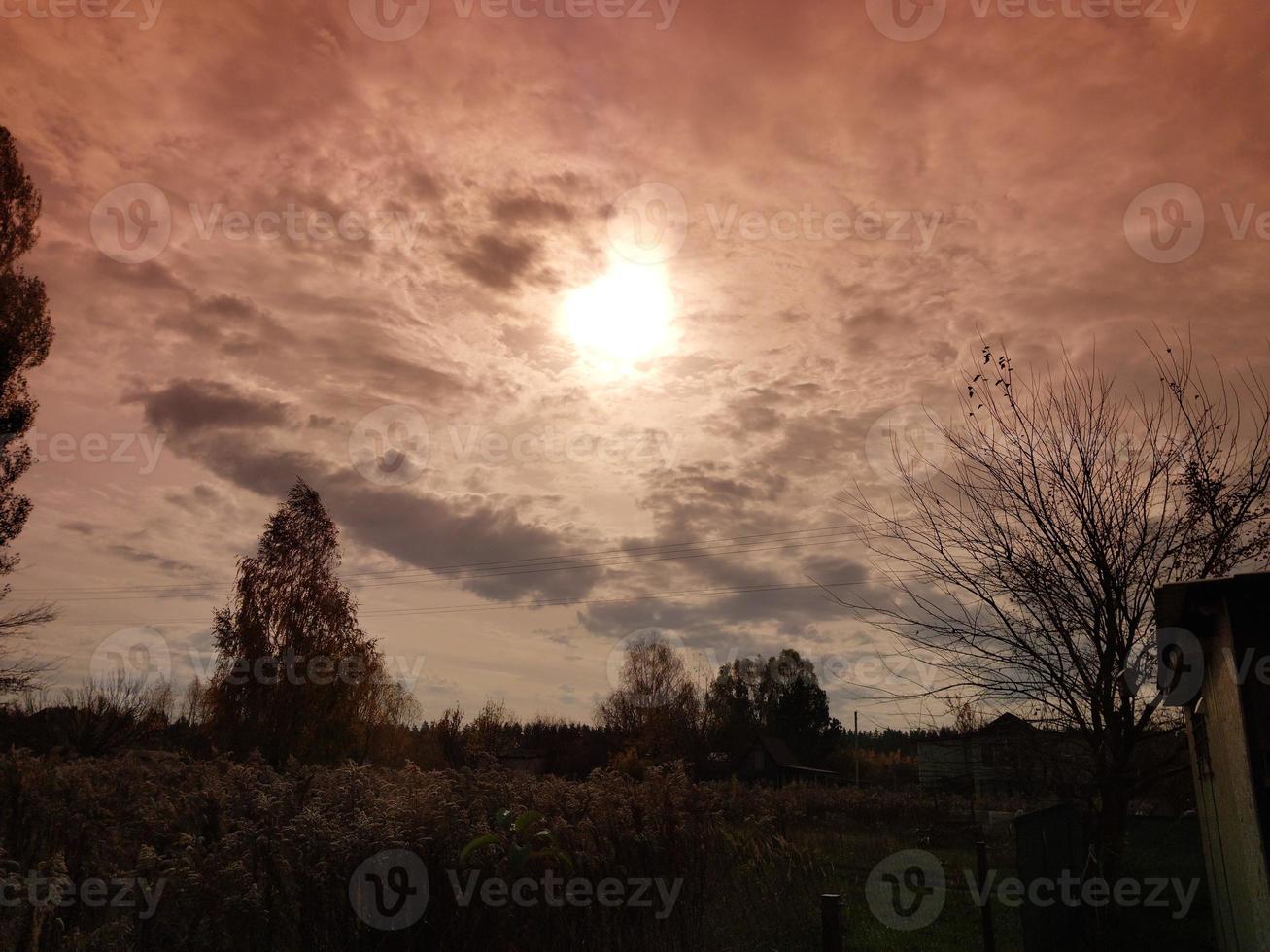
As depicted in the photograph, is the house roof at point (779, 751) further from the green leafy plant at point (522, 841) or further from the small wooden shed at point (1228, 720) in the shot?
the green leafy plant at point (522, 841)

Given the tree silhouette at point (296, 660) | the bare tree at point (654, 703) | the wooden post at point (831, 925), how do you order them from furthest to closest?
the bare tree at point (654, 703)
the tree silhouette at point (296, 660)
the wooden post at point (831, 925)

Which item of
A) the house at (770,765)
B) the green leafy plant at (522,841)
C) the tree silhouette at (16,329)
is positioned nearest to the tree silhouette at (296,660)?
the tree silhouette at (16,329)

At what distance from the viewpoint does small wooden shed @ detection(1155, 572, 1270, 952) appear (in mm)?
6031

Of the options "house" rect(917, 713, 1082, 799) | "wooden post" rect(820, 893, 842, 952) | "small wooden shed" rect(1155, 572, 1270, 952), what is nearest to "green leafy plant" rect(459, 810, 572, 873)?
"wooden post" rect(820, 893, 842, 952)

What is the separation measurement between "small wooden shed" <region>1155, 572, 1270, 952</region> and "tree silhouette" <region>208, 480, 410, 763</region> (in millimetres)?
24272

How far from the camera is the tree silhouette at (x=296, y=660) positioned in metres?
27.0

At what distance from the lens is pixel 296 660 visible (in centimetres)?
2819

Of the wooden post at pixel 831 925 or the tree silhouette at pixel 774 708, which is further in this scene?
the tree silhouette at pixel 774 708

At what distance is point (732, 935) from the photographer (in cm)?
902

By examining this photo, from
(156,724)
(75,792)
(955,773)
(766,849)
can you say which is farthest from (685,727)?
(75,792)

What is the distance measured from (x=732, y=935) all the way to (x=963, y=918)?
571 centimetres

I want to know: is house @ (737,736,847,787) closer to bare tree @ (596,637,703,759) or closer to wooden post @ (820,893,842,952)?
bare tree @ (596,637,703,759)

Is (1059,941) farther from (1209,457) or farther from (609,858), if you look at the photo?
(1209,457)

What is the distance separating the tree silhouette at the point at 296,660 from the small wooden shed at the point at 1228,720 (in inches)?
956
